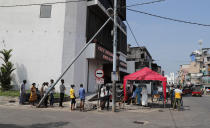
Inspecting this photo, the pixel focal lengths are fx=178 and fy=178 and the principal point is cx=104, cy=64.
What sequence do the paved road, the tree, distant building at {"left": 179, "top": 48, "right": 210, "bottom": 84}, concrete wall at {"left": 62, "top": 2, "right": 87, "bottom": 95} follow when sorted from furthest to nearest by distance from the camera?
distant building at {"left": 179, "top": 48, "right": 210, "bottom": 84} < concrete wall at {"left": 62, "top": 2, "right": 87, "bottom": 95} < the tree < the paved road

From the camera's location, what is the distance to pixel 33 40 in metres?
17.5

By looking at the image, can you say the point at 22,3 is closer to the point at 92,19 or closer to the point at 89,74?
the point at 92,19

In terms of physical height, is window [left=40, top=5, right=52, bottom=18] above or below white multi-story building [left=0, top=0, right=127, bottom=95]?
above

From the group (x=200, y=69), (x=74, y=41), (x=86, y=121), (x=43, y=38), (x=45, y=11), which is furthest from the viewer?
(x=200, y=69)

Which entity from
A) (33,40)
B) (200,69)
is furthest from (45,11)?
(200,69)

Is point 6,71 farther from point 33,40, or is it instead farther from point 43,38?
point 43,38

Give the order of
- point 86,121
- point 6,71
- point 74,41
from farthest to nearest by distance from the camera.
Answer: point 74,41 → point 6,71 → point 86,121

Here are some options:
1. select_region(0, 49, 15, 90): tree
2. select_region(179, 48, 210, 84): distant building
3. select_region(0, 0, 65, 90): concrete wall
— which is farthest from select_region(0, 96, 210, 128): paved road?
select_region(179, 48, 210, 84): distant building

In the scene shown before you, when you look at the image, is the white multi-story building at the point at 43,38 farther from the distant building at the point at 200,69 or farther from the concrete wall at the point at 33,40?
the distant building at the point at 200,69

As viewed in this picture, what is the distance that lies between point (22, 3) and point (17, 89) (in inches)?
343

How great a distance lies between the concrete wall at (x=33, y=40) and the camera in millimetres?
17047

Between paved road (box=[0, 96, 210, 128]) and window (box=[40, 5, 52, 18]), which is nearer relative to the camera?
paved road (box=[0, 96, 210, 128])

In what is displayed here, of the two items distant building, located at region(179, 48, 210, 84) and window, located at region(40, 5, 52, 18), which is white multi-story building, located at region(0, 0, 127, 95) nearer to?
window, located at region(40, 5, 52, 18)

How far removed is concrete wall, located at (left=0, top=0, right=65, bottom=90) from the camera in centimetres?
1705
